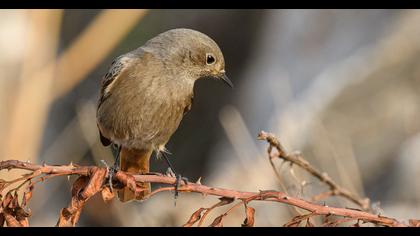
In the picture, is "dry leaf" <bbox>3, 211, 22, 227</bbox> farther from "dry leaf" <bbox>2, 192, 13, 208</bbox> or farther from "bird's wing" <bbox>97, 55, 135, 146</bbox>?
"bird's wing" <bbox>97, 55, 135, 146</bbox>

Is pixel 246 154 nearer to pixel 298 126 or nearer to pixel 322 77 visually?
pixel 298 126

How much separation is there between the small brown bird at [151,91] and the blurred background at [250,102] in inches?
35.4

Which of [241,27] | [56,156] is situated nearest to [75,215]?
[56,156]

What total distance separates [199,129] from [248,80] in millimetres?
962

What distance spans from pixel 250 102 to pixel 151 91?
480cm

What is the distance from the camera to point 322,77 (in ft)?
27.2

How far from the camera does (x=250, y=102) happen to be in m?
8.95

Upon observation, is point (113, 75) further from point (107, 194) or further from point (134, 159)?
point (107, 194)

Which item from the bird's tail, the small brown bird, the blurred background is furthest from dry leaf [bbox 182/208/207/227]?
the blurred background

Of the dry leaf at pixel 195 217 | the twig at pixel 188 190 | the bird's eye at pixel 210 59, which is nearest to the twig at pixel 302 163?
the twig at pixel 188 190

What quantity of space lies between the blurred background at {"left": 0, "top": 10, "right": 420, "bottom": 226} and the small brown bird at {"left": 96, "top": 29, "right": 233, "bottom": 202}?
899 mm

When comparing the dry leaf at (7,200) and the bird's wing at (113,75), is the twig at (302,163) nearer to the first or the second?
the dry leaf at (7,200)

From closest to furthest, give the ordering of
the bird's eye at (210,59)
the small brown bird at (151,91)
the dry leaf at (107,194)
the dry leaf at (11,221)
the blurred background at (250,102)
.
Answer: the dry leaf at (11,221)
the dry leaf at (107,194)
the small brown bird at (151,91)
the bird's eye at (210,59)
the blurred background at (250,102)

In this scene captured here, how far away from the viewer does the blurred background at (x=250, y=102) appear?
18.9ft
